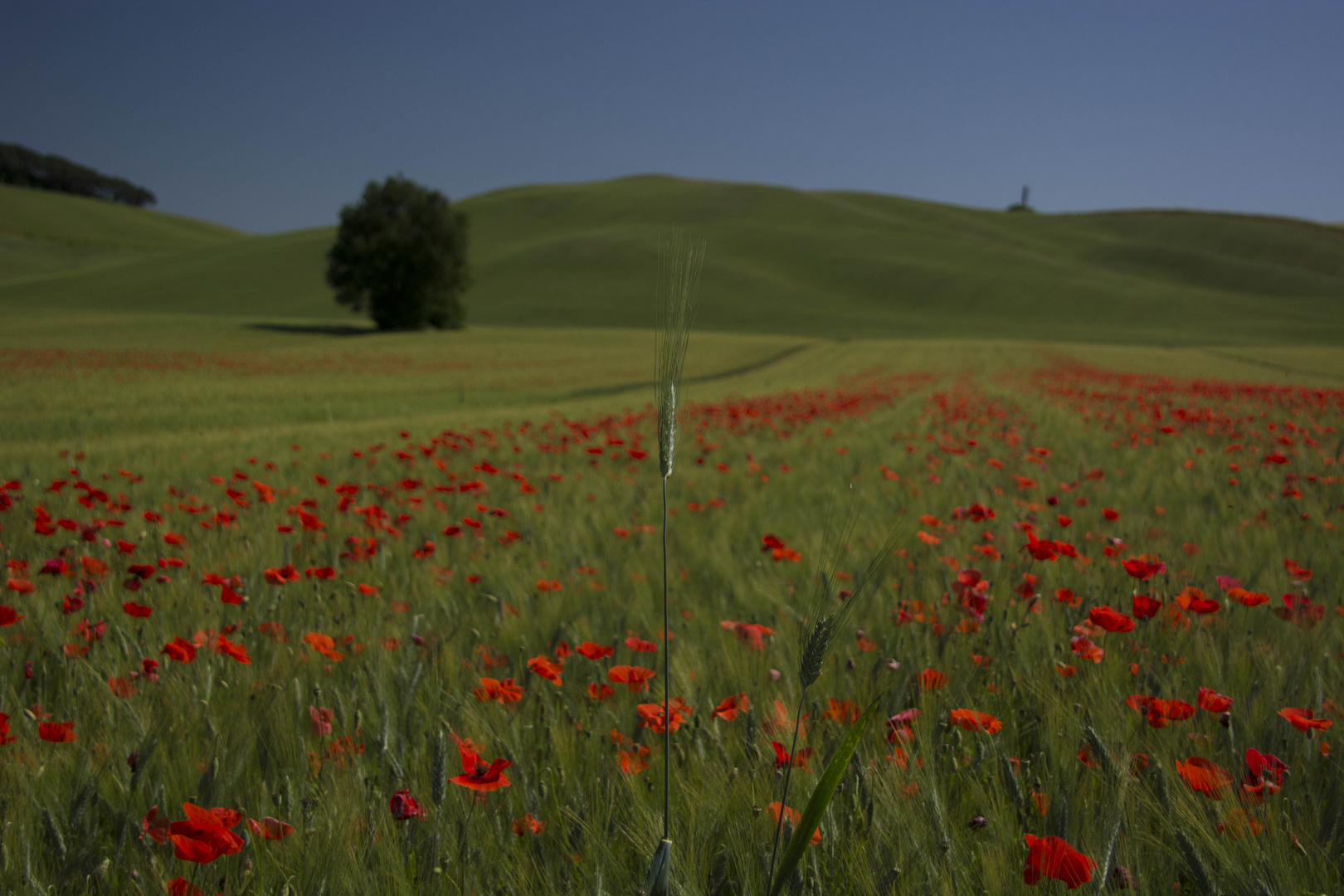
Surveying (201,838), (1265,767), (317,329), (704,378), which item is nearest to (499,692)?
(201,838)

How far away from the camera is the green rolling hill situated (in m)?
54.8

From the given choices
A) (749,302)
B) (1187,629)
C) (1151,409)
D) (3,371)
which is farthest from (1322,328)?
(3,371)

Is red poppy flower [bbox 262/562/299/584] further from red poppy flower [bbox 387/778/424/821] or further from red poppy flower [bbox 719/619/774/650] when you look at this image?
red poppy flower [bbox 719/619/774/650]

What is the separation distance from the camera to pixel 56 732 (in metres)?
1.29

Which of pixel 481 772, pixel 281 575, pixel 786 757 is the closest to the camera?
pixel 481 772

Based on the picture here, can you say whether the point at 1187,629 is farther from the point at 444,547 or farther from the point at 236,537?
the point at 236,537

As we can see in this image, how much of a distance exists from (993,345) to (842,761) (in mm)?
41905

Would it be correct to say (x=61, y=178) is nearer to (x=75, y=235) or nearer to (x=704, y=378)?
(x=75, y=235)

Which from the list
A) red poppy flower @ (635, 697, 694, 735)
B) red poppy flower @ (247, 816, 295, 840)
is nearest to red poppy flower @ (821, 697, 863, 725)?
red poppy flower @ (635, 697, 694, 735)

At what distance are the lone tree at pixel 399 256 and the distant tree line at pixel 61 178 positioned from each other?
127476 mm

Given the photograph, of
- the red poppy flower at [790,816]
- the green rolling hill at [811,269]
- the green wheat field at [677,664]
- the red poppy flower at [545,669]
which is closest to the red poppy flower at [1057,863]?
the green wheat field at [677,664]

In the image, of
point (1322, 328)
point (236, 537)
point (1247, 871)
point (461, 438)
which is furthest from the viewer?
point (1322, 328)

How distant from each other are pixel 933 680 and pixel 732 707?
0.49 m

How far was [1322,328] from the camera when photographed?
47875 mm
